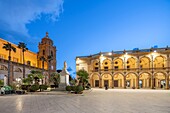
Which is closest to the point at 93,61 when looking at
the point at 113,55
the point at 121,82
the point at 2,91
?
the point at 113,55

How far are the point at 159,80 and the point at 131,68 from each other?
9601 millimetres

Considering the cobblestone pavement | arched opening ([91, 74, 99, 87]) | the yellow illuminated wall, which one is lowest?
arched opening ([91, 74, 99, 87])

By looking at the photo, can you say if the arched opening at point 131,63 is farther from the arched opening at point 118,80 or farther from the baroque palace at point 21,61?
the baroque palace at point 21,61

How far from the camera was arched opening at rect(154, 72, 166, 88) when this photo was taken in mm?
47562

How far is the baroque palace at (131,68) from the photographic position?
45906 mm

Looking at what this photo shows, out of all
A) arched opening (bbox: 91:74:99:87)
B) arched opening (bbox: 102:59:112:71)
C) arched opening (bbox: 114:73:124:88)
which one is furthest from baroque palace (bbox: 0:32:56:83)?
arched opening (bbox: 114:73:124:88)

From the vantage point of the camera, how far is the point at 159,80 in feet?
159

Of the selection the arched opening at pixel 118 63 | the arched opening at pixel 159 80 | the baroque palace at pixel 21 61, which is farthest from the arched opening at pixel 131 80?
the baroque palace at pixel 21 61

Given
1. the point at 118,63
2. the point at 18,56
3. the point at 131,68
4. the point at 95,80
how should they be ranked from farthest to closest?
the point at 95,80 → the point at 118,63 → the point at 18,56 → the point at 131,68

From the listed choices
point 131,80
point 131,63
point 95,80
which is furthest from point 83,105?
point 131,63

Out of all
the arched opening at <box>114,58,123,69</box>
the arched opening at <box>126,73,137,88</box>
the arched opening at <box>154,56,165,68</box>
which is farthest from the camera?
the arched opening at <box>114,58,123,69</box>

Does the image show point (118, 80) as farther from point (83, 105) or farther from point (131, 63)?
point (83, 105)

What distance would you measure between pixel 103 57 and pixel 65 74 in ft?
83.4

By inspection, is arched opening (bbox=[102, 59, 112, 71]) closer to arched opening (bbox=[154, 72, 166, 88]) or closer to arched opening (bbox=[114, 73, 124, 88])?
arched opening (bbox=[114, 73, 124, 88])
